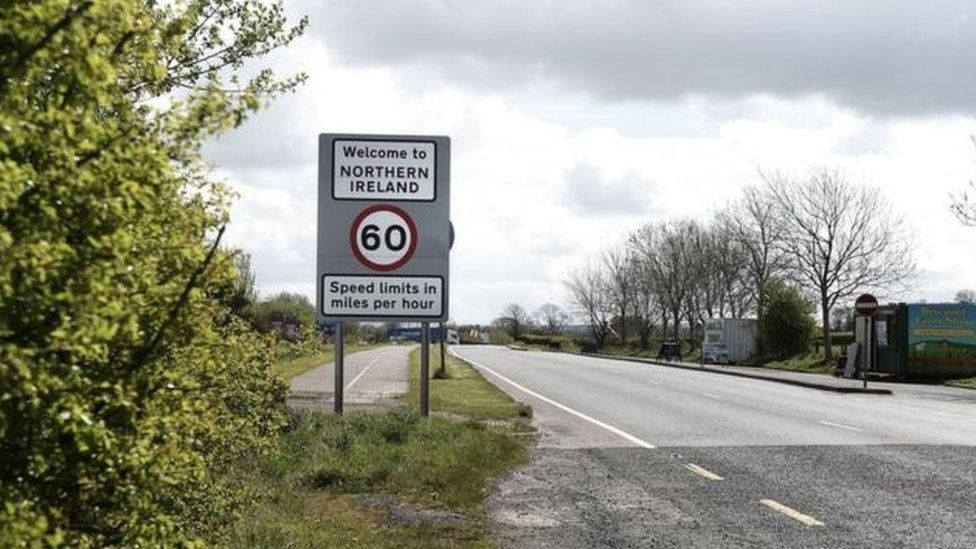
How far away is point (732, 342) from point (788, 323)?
503 centimetres

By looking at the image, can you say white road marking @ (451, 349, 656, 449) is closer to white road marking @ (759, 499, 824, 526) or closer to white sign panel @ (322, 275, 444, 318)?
white sign panel @ (322, 275, 444, 318)

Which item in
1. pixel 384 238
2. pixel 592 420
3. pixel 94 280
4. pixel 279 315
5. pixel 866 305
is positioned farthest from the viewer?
pixel 279 315

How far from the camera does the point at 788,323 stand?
56469 millimetres

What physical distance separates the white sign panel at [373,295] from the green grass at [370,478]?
4.88 feet

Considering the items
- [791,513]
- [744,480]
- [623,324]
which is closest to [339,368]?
[744,480]

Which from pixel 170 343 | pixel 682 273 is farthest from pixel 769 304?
pixel 170 343

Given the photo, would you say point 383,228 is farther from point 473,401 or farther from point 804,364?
point 804,364

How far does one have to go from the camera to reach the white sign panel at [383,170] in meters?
15.4

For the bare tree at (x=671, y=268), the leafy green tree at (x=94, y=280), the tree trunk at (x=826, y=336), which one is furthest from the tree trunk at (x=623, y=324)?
the leafy green tree at (x=94, y=280)

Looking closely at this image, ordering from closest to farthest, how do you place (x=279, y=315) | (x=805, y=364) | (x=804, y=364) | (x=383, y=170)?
(x=383, y=170) → (x=279, y=315) → (x=805, y=364) → (x=804, y=364)

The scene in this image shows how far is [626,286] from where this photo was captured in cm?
10106

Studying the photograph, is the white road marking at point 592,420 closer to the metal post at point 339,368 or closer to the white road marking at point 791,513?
the metal post at point 339,368

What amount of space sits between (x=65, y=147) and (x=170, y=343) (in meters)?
0.89

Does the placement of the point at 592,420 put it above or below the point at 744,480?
below
